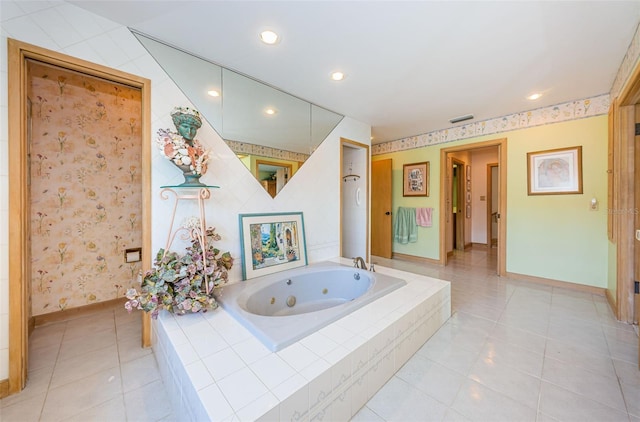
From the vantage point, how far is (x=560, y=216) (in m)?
2.98

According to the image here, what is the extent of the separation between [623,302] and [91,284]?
4871 millimetres

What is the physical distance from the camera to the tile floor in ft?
4.07

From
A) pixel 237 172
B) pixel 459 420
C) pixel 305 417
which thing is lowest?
pixel 459 420

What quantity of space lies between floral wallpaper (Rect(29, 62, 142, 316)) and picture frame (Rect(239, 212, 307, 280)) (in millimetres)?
1356

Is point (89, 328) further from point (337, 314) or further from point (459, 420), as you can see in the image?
point (459, 420)

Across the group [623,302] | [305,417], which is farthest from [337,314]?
[623,302]

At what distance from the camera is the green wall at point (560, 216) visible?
2.73 m

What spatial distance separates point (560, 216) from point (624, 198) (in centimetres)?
102

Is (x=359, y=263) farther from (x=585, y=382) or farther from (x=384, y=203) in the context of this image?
(x=384, y=203)

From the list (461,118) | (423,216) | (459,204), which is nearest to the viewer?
(461,118)

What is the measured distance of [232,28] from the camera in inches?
64.7

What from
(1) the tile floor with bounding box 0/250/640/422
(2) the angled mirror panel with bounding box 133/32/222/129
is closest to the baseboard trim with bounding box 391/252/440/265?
(1) the tile floor with bounding box 0/250/640/422

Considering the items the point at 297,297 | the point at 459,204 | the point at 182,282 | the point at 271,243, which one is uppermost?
the point at 459,204

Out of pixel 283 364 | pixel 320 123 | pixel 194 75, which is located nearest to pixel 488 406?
pixel 283 364
